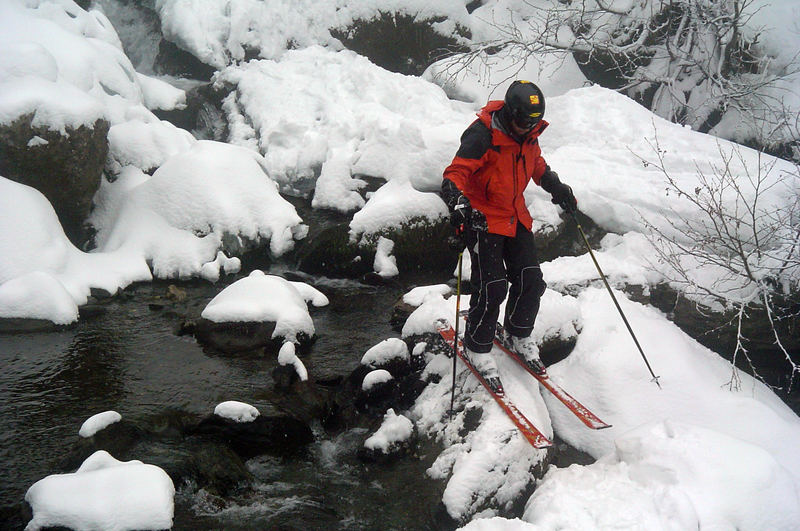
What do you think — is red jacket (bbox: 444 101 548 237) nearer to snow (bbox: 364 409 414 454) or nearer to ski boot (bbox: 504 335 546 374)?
ski boot (bbox: 504 335 546 374)

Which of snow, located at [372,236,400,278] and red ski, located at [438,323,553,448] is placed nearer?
red ski, located at [438,323,553,448]

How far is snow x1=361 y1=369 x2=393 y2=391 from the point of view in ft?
18.4

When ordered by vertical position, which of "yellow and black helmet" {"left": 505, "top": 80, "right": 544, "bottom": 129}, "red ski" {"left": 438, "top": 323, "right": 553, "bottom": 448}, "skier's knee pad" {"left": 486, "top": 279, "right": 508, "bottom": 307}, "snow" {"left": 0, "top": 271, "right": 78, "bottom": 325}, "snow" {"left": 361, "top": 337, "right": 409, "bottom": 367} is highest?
"yellow and black helmet" {"left": 505, "top": 80, "right": 544, "bottom": 129}

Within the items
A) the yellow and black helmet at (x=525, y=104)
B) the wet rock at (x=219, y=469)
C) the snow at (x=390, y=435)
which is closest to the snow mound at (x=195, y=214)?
the wet rock at (x=219, y=469)

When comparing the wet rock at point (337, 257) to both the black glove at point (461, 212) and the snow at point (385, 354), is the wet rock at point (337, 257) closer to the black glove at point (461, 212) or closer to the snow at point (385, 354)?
the snow at point (385, 354)

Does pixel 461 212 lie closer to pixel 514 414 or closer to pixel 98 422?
pixel 514 414

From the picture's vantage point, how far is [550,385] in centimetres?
505

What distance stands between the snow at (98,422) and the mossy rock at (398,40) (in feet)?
40.6

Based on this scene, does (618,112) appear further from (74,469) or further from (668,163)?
(74,469)

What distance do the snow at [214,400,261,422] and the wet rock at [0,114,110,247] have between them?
18.9 feet

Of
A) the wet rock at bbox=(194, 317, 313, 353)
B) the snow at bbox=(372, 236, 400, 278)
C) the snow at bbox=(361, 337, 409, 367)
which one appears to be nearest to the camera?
the snow at bbox=(361, 337, 409, 367)

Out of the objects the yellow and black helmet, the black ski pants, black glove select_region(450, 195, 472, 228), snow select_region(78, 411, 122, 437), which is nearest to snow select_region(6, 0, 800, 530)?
the black ski pants

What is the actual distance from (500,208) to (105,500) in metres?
3.62

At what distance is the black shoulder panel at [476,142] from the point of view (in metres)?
4.48
